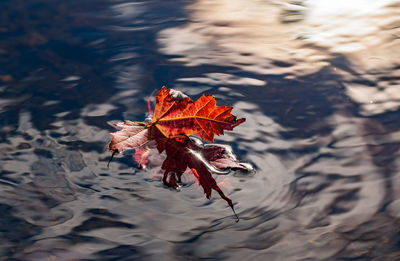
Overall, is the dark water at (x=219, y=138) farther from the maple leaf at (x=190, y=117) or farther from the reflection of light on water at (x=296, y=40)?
the maple leaf at (x=190, y=117)

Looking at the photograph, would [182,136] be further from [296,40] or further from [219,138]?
[296,40]

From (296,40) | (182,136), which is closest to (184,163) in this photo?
(182,136)

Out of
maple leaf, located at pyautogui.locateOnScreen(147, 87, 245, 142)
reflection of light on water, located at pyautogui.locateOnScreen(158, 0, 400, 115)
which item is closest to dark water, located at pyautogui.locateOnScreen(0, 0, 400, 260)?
reflection of light on water, located at pyautogui.locateOnScreen(158, 0, 400, 115)

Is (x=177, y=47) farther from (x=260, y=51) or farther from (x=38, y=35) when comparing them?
(x=38, y=35)

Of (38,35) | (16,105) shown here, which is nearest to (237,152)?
(16,105)

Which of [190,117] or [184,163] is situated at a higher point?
[190,117]

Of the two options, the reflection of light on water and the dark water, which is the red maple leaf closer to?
the dark water
